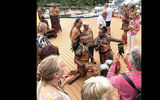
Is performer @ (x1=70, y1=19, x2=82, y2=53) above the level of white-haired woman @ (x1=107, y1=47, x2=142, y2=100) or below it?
above

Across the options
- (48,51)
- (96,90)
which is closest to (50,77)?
(96,90)

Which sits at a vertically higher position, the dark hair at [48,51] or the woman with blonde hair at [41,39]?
the woman with blonde hair at [41,39]

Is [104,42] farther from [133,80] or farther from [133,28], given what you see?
[133,80]

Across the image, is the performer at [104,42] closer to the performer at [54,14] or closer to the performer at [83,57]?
the performer at [83,57]

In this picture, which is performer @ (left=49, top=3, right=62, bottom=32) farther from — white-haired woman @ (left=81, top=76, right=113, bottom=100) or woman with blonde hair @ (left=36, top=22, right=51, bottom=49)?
white-haired woman @ (left=81, top=76, right=113, bottom=100)

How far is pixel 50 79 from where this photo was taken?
1349mm

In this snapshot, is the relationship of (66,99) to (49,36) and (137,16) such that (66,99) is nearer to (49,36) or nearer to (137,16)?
(137,16)

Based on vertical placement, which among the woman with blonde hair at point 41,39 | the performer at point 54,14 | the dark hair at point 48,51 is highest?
the performer at point 54,14

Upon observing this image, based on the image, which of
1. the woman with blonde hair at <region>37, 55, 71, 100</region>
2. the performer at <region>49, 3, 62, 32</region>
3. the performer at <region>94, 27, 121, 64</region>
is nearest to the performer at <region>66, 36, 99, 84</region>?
the performer at <region>94, 27, 121, 64</region>

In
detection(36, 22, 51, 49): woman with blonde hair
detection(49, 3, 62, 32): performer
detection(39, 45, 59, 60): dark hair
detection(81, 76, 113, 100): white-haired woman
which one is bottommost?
detection(81, 76, 113, 100): white-haired woman

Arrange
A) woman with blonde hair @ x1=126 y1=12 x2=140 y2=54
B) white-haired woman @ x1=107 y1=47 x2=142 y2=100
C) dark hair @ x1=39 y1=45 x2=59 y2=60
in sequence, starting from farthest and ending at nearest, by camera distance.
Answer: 1. woman with blonde hair @ x1=126 y1=12 x2=140 y2=54
2. dark hair @ x1=39 y1=45 x2=59 y2=60
3. white-haired woman @ x1=107 y1=47 x2=142 y2=100

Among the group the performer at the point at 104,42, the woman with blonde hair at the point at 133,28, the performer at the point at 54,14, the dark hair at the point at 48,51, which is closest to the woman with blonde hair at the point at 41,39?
the dark hair at the point at 48,51
